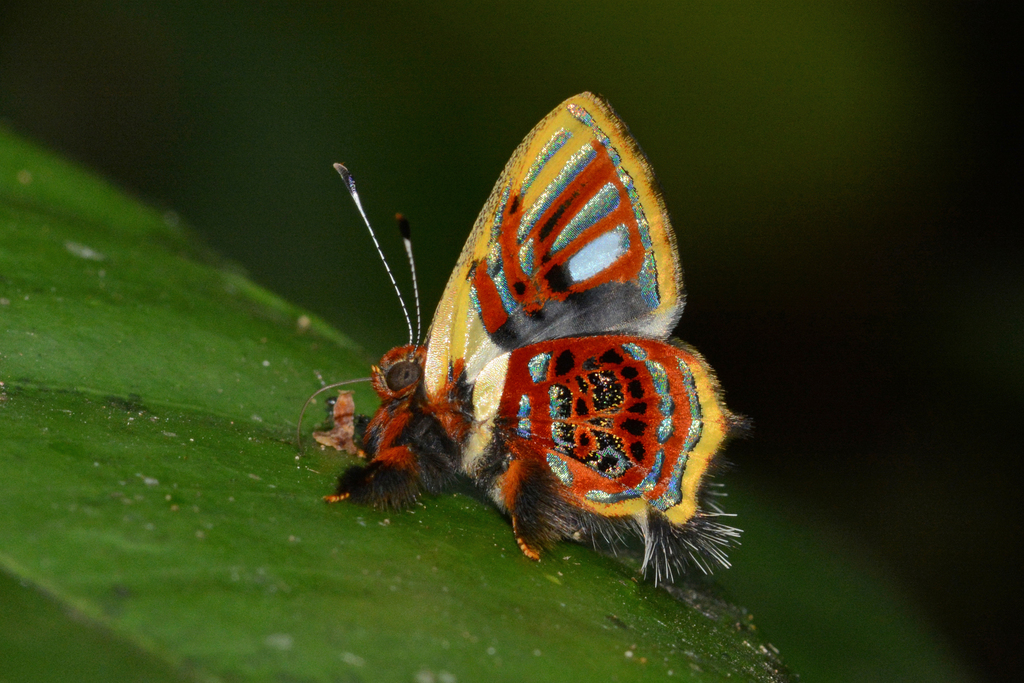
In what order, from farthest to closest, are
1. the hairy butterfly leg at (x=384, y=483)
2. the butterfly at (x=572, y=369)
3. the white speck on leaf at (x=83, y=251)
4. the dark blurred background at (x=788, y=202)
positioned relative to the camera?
the dark blurred background at (x=788, y=202), the white speck on leaf at (x=83, y=251), the butterfly at (x=572, y=369), the hairy butterfly leg at (x=384, y=483)

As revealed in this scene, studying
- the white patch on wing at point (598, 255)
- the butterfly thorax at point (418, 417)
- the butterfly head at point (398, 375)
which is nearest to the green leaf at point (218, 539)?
the butterfly thorax at point (418, 417)

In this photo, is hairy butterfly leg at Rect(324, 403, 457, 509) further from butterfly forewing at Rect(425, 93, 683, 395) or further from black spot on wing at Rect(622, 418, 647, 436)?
black spot on wing at Rect(622, 418, 647, 436)

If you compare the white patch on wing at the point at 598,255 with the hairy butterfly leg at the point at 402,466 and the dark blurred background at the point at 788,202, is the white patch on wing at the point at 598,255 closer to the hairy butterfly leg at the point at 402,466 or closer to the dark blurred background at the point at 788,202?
the hairy butterfly leg at the point at 402,466

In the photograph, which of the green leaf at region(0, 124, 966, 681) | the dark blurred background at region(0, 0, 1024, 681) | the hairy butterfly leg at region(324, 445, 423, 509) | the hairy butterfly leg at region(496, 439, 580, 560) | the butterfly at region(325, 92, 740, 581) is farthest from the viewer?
the dark blurred background at region(0, 0, 1024, 681)

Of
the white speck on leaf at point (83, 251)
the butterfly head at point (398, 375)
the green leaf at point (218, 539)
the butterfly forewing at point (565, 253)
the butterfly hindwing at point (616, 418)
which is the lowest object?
the green leaf at point (218, 539)

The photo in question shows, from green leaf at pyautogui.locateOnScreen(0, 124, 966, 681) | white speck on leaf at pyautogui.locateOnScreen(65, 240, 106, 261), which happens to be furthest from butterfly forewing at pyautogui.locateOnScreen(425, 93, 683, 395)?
white speck on leaf at pyautogui.locateOnScreen(65, 240, 106, 261)

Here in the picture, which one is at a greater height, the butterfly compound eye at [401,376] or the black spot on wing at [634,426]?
the black spot on wing at [634,426]

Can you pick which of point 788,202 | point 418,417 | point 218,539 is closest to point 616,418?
point 418,417

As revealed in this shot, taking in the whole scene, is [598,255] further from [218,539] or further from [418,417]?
[218,539]
